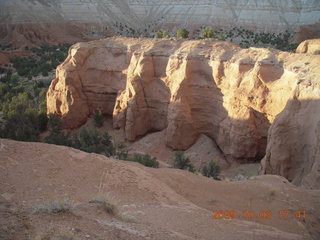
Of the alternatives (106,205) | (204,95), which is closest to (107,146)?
(204,95)

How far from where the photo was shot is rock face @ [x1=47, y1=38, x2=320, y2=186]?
13875mm

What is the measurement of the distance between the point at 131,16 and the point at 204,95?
64113 millimetres

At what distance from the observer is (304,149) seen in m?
13.4

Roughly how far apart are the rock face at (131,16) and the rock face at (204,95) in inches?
→ 1590

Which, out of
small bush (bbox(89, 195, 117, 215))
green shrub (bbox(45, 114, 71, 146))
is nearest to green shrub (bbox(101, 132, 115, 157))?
green shrub (bbox(45, 114, 71, 146))

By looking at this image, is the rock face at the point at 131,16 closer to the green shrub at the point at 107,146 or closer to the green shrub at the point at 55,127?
the green shrub at the point at 55,127

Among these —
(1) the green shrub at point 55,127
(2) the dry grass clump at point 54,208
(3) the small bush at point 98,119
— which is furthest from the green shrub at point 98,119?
(2) the dry grass clump at point 54,208

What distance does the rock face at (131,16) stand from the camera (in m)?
61.7

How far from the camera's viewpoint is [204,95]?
19.1m

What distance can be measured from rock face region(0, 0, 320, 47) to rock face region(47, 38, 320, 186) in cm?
A: 4039

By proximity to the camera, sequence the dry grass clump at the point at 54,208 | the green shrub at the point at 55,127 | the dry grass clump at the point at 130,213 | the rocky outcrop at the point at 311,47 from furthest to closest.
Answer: the green shrub at the point at 55,127, the rocky outcrop at the point at 311,47, the dry grass clump at the point at 130,213, the dry grass clump at the point at 54,208

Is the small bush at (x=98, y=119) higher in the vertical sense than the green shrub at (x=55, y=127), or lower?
higher

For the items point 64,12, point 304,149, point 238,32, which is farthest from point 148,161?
point 64,12

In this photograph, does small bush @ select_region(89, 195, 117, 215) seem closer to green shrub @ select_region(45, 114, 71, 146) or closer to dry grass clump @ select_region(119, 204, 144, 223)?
dry grass clump @ select_region(119, 204, 144, 223)
